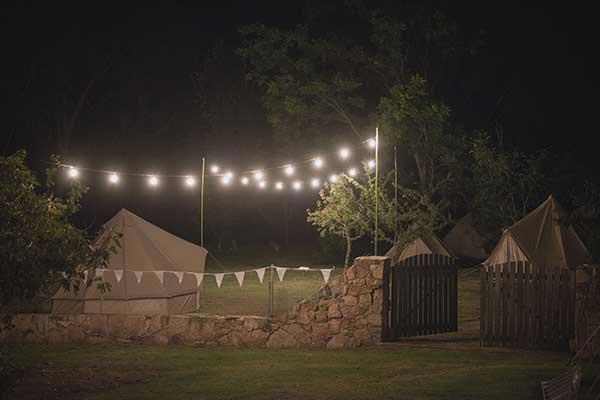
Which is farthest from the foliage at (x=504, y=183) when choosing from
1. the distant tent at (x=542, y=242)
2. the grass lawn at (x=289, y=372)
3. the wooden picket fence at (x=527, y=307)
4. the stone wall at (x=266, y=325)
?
the stone wall at (x=266, y=325)

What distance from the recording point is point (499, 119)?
35781 mm

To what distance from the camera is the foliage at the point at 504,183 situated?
27.0 m

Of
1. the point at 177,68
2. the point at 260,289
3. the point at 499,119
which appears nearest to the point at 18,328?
the point at 260,289

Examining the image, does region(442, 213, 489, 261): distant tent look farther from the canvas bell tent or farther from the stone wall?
the stone wall

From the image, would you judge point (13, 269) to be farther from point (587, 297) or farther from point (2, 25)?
point (2, 25)

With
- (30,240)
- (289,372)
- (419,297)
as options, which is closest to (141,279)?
(419,297)

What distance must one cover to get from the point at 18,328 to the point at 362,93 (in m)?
22.6

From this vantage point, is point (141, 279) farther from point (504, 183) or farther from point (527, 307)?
point (504, 183)

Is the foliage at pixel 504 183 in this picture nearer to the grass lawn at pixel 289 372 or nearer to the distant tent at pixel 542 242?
the distant tent at pixel 542 242

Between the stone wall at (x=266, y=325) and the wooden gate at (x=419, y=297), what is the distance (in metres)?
0.27

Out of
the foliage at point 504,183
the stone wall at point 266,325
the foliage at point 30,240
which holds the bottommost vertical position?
the stone wall at point 266,325

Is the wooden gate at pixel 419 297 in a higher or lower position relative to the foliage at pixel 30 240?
lower

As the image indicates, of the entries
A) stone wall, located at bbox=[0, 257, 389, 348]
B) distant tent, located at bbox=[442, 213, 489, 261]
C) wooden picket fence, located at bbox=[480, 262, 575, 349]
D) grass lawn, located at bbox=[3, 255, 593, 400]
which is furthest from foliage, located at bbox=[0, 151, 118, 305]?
distant tent, located at bbox=[442, 213, 489, 261]

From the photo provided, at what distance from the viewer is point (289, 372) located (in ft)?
38.2
